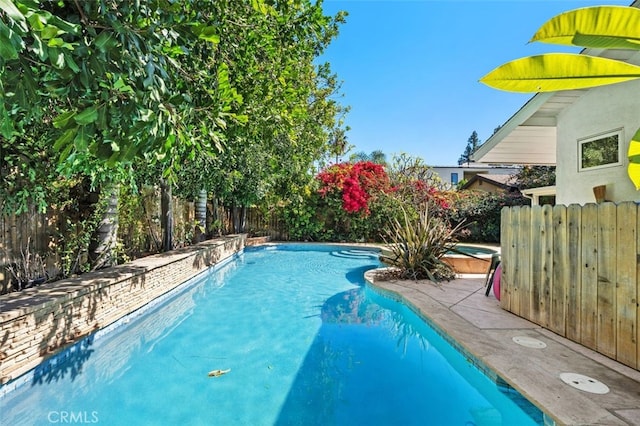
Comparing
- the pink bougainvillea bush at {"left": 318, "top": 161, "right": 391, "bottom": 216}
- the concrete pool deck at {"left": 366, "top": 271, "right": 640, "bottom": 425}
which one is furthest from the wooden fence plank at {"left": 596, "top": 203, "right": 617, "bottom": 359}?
the pink bougainvillea bush at {"left": 318, "top": 161, "right": 391, "bottom": 216}

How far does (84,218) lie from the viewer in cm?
708

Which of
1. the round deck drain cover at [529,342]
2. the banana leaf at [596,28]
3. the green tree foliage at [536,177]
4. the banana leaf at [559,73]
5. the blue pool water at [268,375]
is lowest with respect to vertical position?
the blue pool water at [268,375]

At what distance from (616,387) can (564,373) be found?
394mm

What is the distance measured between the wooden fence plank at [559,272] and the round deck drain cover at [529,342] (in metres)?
0.48

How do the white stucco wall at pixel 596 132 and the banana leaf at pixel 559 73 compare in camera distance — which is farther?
the white stucco wall at pixel 596 132

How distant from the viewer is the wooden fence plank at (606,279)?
359cm

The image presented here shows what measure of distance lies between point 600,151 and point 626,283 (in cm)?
424

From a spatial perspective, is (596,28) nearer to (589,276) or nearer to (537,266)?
(589,276)

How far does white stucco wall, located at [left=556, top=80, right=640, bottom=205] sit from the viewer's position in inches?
227

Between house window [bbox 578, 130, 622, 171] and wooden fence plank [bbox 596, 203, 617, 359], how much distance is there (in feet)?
10.9

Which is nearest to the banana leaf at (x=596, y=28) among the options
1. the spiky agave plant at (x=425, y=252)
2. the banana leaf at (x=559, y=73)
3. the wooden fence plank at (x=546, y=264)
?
the banana leaf at (x=559, y=73)

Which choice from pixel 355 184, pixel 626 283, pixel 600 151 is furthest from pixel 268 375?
pixel 355 184

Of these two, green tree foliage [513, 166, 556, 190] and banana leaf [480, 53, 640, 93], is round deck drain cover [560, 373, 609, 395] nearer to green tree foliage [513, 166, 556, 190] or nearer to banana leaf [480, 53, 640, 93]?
banana leaf [480, 53, 640, 93]

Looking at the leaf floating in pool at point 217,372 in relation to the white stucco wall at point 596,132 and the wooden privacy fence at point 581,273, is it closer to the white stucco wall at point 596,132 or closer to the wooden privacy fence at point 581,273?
the wooden privacy fence at point 581,273
